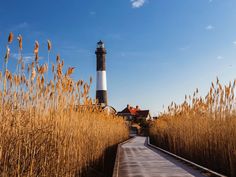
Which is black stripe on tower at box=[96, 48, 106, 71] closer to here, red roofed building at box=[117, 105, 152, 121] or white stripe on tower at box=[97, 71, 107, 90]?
white stripe on tower at box=[97, 71, 107, 90]

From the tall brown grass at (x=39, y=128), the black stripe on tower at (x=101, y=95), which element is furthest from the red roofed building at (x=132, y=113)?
the tall brown grass at (x=39, y=128)

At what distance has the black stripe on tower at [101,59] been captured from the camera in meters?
28.9

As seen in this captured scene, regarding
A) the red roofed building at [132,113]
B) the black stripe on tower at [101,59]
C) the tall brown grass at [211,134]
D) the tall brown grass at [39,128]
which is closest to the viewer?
the tall brown grass at [39,128]

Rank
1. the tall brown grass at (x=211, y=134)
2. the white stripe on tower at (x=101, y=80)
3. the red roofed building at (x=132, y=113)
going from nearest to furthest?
the tall brown grass at (x=211, y=134) < the white stripe on tower at (x=101, y=80) < the red roofed building at (x=132, y=113)

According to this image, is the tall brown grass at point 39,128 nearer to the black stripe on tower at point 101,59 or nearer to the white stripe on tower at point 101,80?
the white stripe on tower at point 101,80

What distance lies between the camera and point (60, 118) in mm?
3672

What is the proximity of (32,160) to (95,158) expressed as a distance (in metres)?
3.20

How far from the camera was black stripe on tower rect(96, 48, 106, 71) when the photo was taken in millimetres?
28934

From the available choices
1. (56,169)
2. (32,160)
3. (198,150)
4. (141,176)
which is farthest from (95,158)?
(32,160)

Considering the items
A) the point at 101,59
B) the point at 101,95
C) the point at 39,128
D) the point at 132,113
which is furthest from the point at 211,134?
the point at 132,113

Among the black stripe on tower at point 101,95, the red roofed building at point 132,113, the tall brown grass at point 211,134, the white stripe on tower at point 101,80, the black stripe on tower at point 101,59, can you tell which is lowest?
the tall brown grass at point 211,134

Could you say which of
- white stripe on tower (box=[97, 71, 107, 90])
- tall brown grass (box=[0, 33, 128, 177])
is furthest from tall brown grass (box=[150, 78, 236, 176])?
white stripe on tower (box=[97, 71, 107, 90])

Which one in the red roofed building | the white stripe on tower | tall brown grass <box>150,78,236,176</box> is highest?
the white stripe on tower

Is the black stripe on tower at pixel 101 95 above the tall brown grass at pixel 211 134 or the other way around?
above
